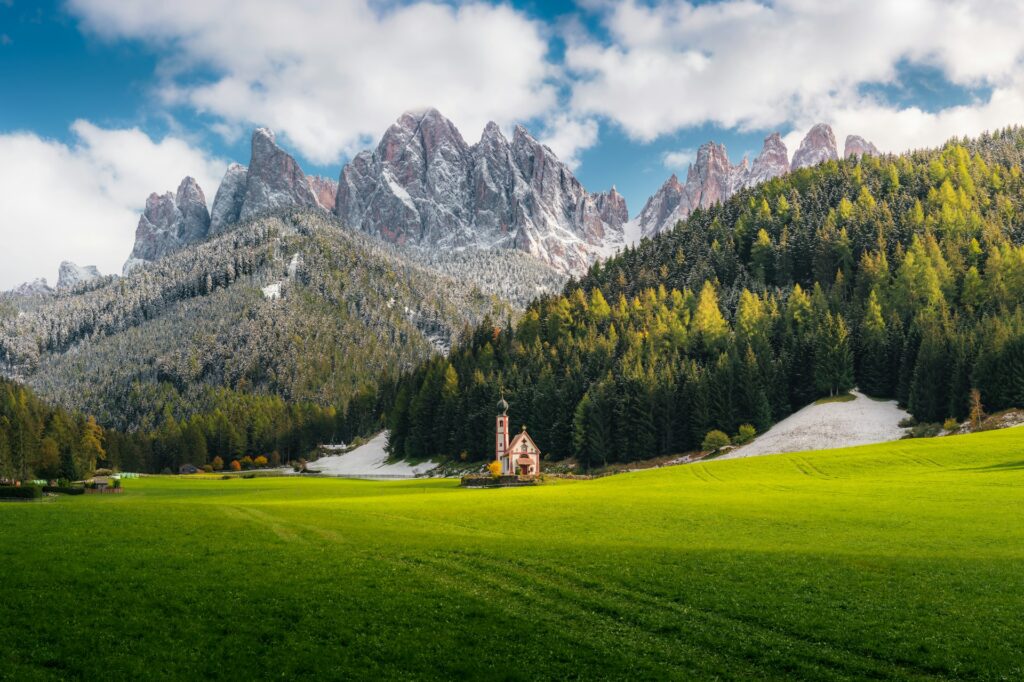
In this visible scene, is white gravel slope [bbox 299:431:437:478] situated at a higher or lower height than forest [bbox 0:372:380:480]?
lower

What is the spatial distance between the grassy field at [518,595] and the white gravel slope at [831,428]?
5522cm

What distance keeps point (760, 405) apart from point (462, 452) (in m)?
52.8

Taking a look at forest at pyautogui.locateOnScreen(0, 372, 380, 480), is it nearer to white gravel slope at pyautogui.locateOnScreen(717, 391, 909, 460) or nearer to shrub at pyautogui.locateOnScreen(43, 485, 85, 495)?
shrub at pyautogui.locateOnScreen(43, 485, 85, 495)

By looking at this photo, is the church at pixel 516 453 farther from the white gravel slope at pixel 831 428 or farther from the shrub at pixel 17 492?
the shrub at pixel 17 492

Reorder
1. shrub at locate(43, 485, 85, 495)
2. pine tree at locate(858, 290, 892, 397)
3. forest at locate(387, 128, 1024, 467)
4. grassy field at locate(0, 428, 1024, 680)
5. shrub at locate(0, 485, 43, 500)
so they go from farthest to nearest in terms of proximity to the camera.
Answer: pine tree at locate(858, 290, 892, 397), forest at locate(387, 128, 1024, 467), shrub at locate(43, 485, 85, 495), shrub at locate(0, 485, 43, 500), grassy field at locate(0, 428, 1024, 680)

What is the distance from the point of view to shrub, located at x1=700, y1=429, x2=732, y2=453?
332 ft

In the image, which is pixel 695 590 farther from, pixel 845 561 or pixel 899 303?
pixel 899 303

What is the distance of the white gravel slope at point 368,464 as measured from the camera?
138875 millimetres

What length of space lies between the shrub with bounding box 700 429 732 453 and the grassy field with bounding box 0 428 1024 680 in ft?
203

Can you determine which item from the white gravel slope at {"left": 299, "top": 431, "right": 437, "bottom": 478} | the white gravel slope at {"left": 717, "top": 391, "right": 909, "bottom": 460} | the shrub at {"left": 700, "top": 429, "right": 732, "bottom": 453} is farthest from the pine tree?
the white gravel slope at {"left": 299, "top": 431, "right": 437, "bottom": 478}

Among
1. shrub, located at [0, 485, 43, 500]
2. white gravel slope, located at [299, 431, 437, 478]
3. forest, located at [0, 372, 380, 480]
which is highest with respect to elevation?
forest, located at [0, 372, 380, 480]

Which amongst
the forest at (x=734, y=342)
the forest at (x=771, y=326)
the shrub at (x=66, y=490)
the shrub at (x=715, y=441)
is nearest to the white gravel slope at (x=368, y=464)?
the forest at (x=734, y=342)

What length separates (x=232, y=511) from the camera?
4356cm

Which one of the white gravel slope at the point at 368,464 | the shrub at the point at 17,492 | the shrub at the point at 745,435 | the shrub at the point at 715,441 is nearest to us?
the shrub at the point at 17,492
